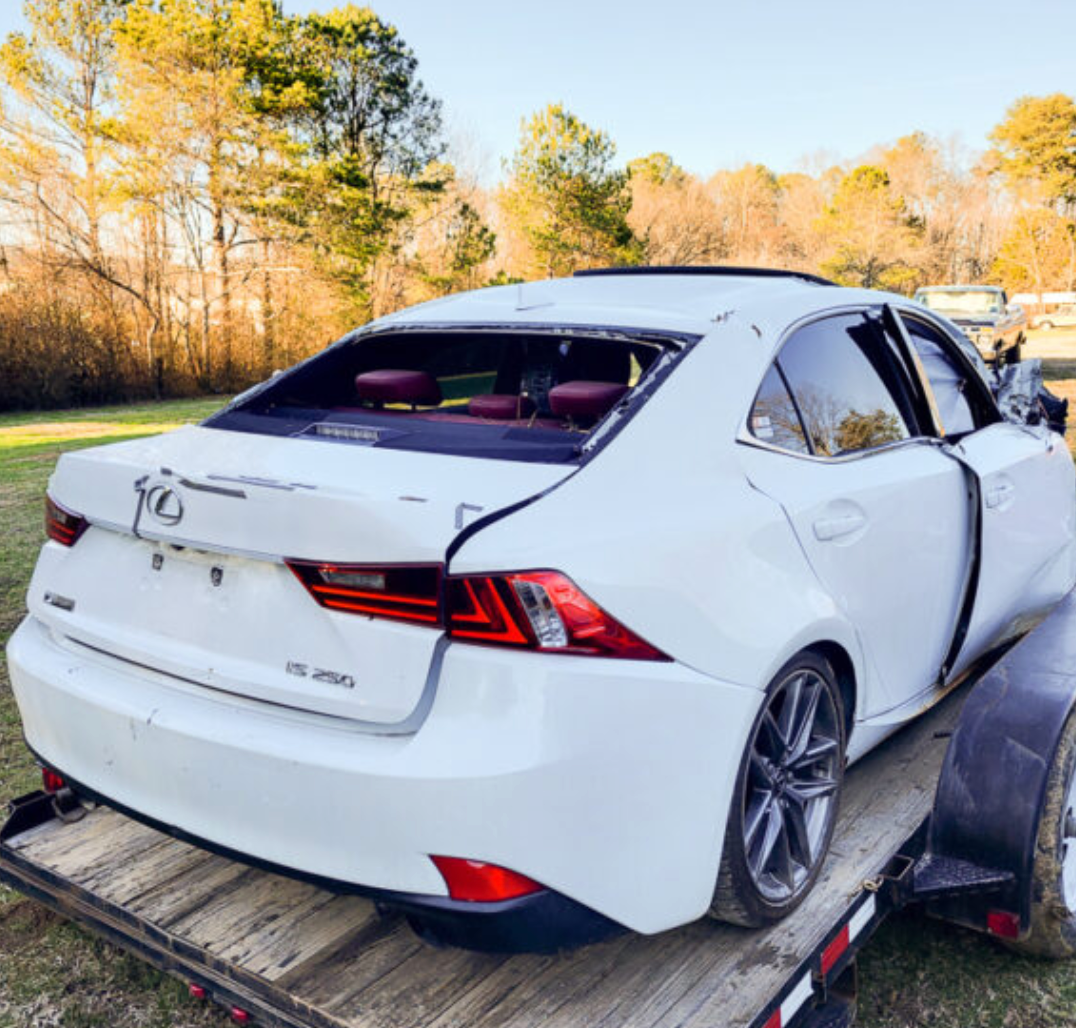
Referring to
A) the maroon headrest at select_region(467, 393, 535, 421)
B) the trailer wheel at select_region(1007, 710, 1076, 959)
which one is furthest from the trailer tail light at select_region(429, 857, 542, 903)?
the maroon headrest at select_region(467, 393, 535, 421)

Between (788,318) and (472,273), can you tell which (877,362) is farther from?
(472,273)

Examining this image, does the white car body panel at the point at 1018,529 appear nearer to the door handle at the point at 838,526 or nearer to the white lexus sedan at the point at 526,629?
the white lexus sedan at the point at 526,629

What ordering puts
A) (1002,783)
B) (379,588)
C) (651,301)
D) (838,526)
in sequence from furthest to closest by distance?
(651,301), (838,526), (1002,783), (379,588)

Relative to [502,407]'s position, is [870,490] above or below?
below

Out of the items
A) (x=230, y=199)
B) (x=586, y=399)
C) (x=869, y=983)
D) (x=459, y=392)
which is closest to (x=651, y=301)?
(x=586, y=399)

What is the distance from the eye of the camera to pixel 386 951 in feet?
7.24

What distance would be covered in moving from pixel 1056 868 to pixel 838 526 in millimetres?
966

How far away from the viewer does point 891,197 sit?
55.2m

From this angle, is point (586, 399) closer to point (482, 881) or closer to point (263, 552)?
point (263, 552)

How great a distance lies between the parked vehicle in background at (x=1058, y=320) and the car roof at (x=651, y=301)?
4323cm

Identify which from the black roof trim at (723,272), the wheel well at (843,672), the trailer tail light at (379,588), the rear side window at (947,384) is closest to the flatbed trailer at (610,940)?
the wheel well at (843,672)

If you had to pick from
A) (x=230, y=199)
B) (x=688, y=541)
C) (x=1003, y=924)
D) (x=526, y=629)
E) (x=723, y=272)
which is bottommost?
(x=1003, y=924)

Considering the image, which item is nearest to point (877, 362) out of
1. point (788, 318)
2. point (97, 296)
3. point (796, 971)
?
point (788, 318)

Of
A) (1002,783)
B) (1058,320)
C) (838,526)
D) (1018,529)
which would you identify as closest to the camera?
(1002,783)
